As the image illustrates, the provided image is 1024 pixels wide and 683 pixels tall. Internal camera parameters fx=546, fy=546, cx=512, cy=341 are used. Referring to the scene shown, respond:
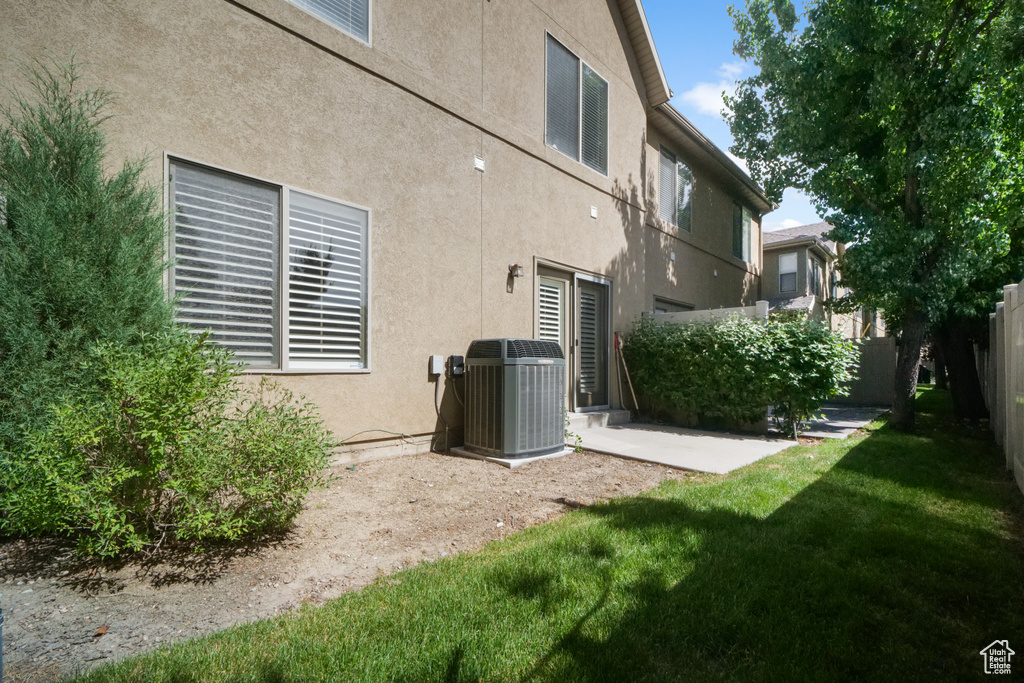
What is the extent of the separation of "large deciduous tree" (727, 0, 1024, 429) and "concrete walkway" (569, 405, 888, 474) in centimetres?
259

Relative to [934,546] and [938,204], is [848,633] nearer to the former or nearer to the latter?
[934,546]

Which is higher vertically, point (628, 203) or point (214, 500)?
point (628, 203)

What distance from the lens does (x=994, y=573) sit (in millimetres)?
3150

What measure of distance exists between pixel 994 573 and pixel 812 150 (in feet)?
30.5

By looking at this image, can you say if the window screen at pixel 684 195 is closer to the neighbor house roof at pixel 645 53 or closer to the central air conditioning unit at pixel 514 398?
the neighbor house roof at pixel 645 53

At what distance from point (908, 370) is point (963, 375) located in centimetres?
239

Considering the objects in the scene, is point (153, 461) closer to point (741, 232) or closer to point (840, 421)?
point (840, 421)

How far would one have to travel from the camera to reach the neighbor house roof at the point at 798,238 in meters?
18.3

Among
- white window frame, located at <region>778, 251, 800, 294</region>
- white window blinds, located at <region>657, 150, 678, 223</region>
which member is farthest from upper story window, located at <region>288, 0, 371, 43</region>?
white window frame, located at <region>778, 251, 800, 294</region>

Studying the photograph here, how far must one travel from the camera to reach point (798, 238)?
61.0 ft

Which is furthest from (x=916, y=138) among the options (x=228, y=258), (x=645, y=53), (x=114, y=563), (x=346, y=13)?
(x=114, y=563)

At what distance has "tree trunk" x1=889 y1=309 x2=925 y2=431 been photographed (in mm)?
8977

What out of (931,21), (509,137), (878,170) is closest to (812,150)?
(878,170)
